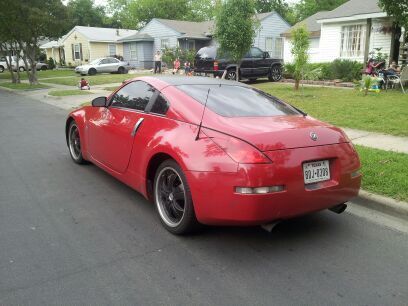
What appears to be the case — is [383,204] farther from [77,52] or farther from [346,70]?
[77,52]

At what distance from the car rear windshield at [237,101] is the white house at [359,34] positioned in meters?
15.8

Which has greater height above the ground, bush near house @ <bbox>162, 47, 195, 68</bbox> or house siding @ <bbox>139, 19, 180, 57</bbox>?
house siding @ <bbox>139, 19, 180, 57</bbox>

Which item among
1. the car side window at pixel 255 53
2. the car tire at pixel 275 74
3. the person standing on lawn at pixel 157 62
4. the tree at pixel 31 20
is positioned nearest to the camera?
the car side window at pixel 255 53

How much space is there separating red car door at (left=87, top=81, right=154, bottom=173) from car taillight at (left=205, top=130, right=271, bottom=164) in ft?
4.17

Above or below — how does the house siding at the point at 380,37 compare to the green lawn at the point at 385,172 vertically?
above

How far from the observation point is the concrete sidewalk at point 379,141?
6.92m

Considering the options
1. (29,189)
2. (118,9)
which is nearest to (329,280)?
(29,189)

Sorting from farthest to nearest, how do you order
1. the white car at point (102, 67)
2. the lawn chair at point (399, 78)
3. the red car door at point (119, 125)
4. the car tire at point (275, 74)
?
the white car at point (102, 67) → the car tire at point (275, 74) → the lawn chair at point (399, 78) → the red car door at point (119, 125)

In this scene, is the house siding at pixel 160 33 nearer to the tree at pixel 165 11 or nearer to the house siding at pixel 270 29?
the house siding at pixel 270 29

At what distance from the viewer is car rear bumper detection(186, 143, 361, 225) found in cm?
331

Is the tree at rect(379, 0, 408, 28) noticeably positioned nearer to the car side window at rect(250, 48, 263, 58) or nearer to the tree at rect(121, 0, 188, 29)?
the car side window at rect(250, 48, 263, 58)

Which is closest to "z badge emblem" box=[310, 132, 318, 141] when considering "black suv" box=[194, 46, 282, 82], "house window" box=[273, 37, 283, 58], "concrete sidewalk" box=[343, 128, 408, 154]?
"concrete sidewalk" box=[343, 128, 408, 154]

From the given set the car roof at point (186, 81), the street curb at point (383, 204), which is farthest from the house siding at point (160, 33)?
the street curb at point (383, 204)

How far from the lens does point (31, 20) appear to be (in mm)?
22281
